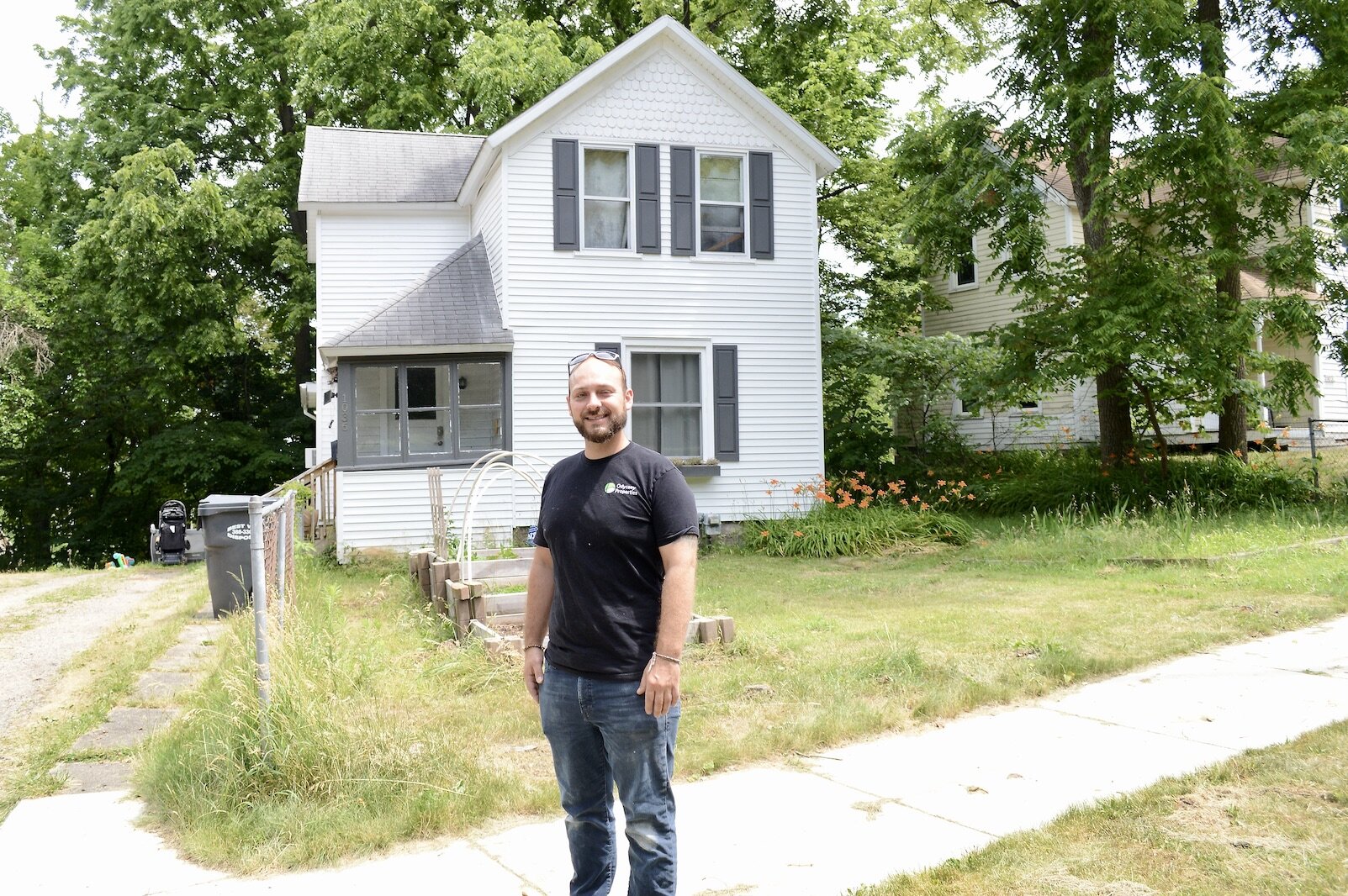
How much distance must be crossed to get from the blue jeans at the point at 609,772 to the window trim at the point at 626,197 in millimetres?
12660

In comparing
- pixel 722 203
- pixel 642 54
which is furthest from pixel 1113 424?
pixel 642 54

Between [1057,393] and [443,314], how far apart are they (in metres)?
13.3

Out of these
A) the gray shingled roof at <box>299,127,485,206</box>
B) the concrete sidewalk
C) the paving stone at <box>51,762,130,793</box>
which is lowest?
the paving stone at <box>51,762,130,793</box>

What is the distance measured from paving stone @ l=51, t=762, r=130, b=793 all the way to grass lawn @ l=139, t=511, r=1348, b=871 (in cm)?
22

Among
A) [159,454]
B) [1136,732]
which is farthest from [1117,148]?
[159,454]

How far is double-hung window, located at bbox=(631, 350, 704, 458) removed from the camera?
15.7 m

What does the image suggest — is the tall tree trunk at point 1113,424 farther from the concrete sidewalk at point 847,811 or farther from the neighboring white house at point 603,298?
the concrete sidewalk at point 847,811

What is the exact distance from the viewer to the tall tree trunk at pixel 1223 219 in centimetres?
1475

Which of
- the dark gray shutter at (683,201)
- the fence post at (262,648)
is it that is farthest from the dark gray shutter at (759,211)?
the fence post at (262,648)

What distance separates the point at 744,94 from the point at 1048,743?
12534 millimetres

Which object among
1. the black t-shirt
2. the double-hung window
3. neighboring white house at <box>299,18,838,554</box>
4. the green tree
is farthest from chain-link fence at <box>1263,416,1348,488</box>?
the black t-shirt

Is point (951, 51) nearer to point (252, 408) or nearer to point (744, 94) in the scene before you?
point (744, 94)

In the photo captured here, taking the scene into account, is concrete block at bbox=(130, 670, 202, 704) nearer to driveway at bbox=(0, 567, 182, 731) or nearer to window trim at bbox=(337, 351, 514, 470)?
driveway at bbox=(0, 567, 182, 731)

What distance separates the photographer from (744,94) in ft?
52.4
